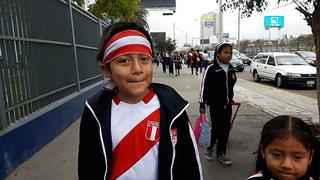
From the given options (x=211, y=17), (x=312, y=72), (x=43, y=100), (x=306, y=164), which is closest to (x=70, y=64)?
(x=43, y=100)

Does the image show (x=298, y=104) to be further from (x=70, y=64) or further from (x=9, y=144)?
(x=9, y=144)

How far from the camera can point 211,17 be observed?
69.2 m

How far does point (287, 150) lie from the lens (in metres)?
1.71

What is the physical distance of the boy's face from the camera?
5.77 ft

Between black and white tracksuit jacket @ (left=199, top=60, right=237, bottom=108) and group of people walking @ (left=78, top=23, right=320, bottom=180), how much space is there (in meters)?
2.87

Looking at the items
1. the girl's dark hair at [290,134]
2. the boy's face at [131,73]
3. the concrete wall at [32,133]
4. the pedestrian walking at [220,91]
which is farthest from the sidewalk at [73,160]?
the boy's face at [131,73]

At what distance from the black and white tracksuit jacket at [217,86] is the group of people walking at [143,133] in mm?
A: 2872

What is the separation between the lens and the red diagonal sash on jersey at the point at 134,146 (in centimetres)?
179

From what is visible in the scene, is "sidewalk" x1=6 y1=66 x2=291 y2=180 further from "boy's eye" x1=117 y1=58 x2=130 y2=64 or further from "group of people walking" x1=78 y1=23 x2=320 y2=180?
"boy's eye" x1=117 y1=58 x2=130 y2=64

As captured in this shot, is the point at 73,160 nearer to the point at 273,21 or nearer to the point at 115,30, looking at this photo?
the point at 115,30

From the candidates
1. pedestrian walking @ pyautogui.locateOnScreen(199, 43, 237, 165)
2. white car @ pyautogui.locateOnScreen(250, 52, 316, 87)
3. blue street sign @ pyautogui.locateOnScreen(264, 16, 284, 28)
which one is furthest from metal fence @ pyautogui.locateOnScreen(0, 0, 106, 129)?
blue street sign @ pyautogui.locateOnScreen(264, 16, 284, 28)

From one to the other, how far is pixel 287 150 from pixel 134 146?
726 mm

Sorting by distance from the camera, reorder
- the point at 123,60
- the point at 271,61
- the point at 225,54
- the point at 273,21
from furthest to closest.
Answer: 1. the point at 273,21
2. the point at 271,61
3. the point at 225,54
4. the point at 123,60

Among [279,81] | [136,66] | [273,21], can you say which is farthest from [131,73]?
[273,21]
